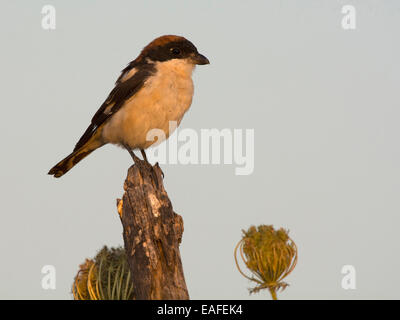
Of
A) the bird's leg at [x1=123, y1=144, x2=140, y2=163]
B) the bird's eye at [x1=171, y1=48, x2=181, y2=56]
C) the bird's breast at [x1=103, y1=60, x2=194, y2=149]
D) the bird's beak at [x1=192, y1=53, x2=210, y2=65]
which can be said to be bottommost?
the bird's leg at [x1=123, y1=144, x2=140, y2=163]

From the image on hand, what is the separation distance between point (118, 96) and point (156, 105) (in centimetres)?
71

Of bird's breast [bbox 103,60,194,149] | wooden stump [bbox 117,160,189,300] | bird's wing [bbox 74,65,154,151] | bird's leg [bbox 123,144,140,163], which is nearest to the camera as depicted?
wooden stump [bbox 117,160,189,300]

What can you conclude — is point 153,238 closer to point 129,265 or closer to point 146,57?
point 129,265

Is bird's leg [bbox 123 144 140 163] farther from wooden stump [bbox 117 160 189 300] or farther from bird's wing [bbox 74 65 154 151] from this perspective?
wooden stump [bbox 117 160 189 300]

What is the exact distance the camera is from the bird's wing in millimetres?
8156

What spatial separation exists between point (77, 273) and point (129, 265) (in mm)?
729

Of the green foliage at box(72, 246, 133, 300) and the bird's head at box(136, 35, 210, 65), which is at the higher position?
the bird's head at box(136, 35, 210, 65)

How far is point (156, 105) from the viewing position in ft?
26.1

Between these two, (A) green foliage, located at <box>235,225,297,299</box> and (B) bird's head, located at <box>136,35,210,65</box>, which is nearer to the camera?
(A) green foliage, located at <box>235,225,297,299</box>

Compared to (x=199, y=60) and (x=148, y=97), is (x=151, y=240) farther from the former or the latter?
(x=199, y=60)

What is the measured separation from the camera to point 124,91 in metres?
8.23

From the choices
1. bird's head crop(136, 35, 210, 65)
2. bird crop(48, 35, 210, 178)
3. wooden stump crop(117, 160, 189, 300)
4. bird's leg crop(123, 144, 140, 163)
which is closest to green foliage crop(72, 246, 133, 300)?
wooden stump crop(117, 160, 189, 300)

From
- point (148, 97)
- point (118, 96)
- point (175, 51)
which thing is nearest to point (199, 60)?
point (175, 51)

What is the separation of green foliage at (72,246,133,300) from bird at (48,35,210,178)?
2.02m
